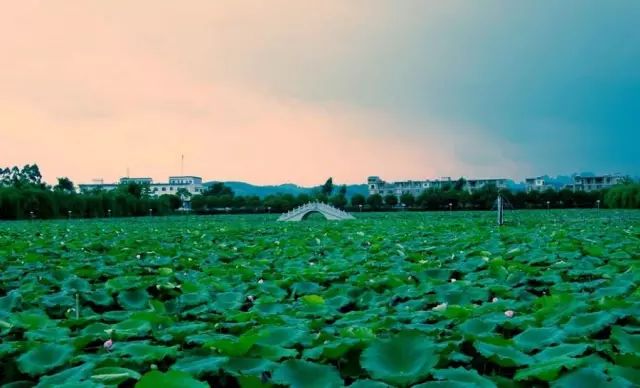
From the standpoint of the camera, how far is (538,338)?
2.19 m

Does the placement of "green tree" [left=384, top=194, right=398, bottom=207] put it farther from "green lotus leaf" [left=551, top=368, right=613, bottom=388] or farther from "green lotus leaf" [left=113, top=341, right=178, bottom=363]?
"green lotus leaf" [left=551, top=368, right=613, bottom=388]

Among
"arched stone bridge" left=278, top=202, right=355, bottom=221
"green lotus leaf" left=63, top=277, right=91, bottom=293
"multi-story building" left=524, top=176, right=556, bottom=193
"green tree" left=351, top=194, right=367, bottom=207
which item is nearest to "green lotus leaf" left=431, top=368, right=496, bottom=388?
"green lotus leaf" left=63, top=277, right=91, bottom=293

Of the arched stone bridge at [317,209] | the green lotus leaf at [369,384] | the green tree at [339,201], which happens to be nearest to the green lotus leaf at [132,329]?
the green lotus leaf at [369,384]

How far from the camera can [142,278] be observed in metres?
4.77

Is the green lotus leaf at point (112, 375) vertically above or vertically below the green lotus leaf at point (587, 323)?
below

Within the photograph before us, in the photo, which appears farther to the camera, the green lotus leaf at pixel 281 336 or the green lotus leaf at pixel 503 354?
the green lotus leaf at pixel 281 336

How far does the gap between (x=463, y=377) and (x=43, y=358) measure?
1.46 meters

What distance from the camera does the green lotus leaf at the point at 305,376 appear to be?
1.65 metres

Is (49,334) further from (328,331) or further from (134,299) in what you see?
(134,299)

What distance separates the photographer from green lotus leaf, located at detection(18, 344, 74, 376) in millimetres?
2020

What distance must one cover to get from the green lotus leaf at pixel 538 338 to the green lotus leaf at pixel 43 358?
1.62 meters

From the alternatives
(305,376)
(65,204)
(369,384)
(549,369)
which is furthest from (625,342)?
(65,204)

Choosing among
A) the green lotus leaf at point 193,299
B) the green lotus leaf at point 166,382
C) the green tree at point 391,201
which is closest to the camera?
the green lotus leaf at point 166,382

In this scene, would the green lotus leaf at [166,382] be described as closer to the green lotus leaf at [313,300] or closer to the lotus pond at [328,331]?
the lotus pond at [328,331]
